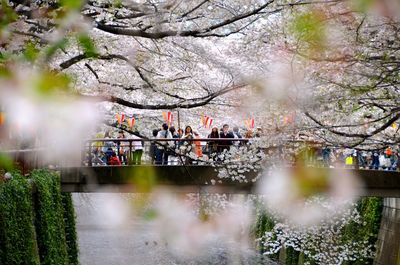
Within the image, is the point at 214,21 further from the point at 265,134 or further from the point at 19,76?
the point at 19,76

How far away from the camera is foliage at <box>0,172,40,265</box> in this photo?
848 cm

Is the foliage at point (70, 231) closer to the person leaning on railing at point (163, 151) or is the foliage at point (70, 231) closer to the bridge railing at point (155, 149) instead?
the bridge railing at point (155, 149)

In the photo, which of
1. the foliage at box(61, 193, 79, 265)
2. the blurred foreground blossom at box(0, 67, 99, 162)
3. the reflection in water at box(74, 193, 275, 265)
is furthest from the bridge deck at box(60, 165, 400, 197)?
the blurred foreground blossom at box(0, 67, 99, 162)

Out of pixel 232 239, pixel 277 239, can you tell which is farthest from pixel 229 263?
pixel 232 239

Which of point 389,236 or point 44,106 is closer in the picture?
point 44,106

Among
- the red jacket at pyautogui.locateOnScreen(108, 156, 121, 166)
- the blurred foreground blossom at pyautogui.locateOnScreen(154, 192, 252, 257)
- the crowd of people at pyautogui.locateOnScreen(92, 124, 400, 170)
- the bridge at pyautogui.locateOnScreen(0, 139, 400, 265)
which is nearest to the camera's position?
the crowd of people at pyautogui.locateOnScreen(92, 124, 400, 170)

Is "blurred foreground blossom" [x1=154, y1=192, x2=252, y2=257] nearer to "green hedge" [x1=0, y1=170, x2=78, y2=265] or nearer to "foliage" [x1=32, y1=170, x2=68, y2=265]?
"green hedge" [x1=0, y1=170, x2=78, y2=265]

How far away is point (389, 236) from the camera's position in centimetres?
1495

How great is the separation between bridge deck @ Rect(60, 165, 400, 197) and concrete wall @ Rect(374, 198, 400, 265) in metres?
1.93

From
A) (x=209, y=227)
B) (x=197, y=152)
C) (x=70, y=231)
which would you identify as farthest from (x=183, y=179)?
(x=209, y=227)

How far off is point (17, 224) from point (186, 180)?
4.25 meters

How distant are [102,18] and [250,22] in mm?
1676

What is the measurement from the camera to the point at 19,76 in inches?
42.9

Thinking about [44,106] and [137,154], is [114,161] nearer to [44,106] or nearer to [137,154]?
[137,154]
